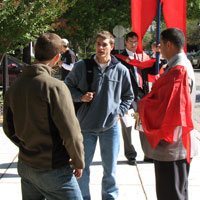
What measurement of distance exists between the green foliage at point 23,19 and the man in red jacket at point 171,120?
8.20 m

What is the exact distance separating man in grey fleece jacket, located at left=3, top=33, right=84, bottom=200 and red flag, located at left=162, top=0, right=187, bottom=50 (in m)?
2.96

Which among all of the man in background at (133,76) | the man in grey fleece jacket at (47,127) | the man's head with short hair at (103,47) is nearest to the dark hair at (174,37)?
the man's head with short hair at (103,47)

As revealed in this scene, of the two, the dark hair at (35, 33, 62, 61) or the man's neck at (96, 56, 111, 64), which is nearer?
the dark hair at (35, 33, 62, 61)

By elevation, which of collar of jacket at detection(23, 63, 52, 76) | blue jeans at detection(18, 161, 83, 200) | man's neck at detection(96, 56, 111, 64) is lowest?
blue jeans at detection(18, 161, 83, 200)

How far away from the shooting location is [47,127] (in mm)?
3246

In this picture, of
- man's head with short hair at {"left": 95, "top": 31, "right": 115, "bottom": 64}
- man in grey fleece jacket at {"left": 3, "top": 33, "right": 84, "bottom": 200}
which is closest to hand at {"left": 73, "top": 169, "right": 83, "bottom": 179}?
man in grey fleece jacket at {"left": 3, "top": 33, "right": 84, "bottom": 200}

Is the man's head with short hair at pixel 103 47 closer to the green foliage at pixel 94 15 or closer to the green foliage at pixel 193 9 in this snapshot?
the green foliage at pixel 94 15

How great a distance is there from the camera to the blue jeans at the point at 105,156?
4.98 meters

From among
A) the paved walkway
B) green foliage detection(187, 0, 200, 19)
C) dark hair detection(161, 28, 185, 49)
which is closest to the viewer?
dark hair detection(161, 28, 185, 49)

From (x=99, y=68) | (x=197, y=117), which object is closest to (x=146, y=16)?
(x=99, y=68)

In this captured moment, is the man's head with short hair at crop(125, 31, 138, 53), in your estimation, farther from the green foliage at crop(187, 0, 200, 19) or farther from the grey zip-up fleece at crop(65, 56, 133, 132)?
the green foliage at crop(187, 0, 200, 19)

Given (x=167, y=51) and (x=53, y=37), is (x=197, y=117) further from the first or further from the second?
(x=53, y=37)

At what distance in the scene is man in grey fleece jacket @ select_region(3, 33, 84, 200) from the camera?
3209 mm

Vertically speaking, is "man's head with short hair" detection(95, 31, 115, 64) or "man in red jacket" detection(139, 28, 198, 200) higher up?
"man's head with short hair" detection(95, 31, 115, 64)
